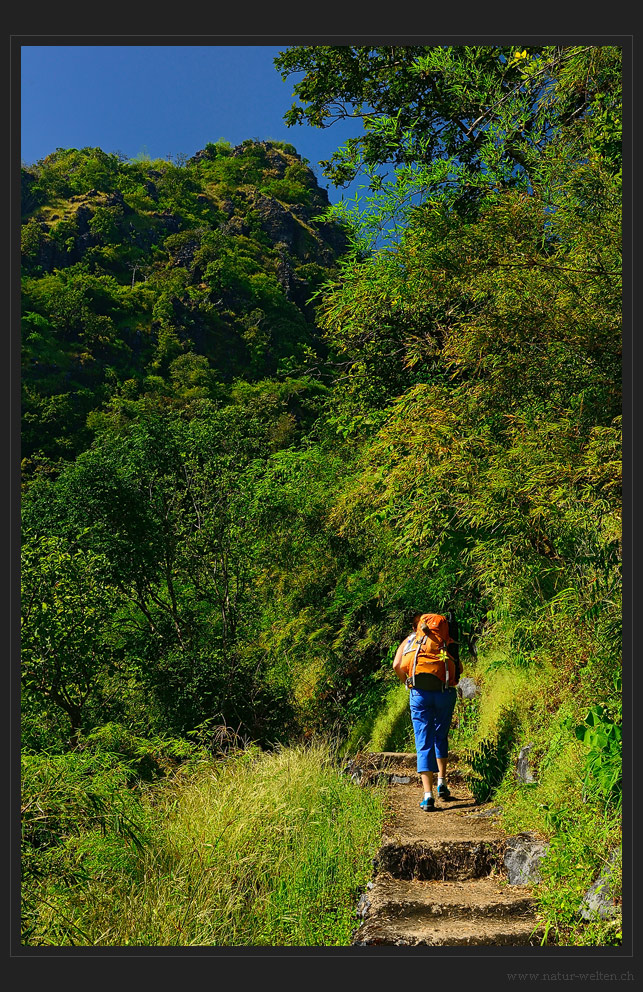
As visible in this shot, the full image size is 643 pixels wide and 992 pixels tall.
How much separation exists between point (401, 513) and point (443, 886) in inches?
114

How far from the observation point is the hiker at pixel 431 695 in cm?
564

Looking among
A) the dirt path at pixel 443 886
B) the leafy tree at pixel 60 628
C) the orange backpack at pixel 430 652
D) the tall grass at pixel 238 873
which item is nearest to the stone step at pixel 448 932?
the dirt path at pixel 443 886

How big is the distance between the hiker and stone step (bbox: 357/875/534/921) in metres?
1.53

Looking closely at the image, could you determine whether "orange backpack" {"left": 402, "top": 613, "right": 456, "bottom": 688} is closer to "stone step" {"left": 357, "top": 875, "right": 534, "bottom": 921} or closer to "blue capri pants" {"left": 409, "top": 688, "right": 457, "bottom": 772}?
"blue capri pants" {"left": 409, "top": 688, "right": 457, "bottom": 772}

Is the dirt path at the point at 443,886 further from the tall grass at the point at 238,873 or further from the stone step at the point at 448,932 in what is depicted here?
the tall grass at the point at 238,873

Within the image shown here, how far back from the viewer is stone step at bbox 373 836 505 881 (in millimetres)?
4211

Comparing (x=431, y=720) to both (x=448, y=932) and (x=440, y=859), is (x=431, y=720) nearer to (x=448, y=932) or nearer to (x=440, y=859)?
(x=440, y=859)

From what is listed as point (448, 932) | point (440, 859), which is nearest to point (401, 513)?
point (440, 859)

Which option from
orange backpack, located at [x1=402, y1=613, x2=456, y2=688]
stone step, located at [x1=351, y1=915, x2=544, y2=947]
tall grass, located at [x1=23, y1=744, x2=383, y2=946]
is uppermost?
orange backpack, located at [x1=402, y1=613, x2=456, y2=688]

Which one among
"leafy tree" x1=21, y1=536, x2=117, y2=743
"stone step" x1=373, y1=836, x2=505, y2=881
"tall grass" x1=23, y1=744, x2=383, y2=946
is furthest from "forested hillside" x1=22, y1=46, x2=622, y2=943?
"stone step" x1=373, y1=836, x2=505, y2=881

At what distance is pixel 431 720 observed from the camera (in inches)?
223

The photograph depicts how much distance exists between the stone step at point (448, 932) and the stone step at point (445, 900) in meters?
0.06

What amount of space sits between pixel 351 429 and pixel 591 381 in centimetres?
431
